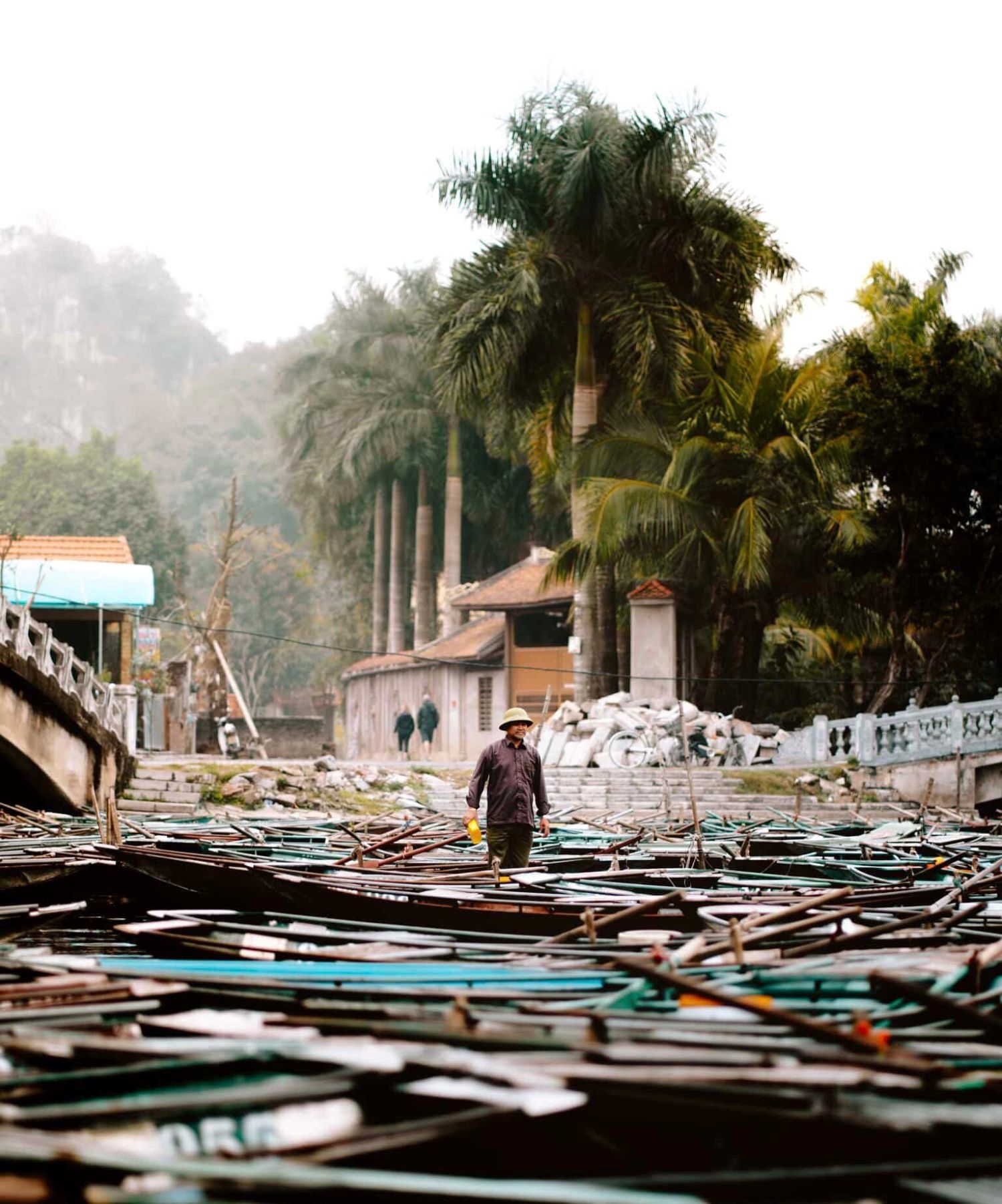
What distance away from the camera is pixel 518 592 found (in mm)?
39406

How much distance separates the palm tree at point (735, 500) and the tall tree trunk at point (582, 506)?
0.77 m

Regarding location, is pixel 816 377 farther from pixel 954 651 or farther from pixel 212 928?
pixel 212 928

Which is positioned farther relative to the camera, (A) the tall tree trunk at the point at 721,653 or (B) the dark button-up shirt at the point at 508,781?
(A) the tall tree trunk at the point at 721,653

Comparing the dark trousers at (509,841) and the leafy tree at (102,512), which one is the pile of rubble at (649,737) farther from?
the leafy tree at (102,512)

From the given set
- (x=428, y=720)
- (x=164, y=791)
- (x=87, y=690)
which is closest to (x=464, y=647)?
(x=428, y=720)

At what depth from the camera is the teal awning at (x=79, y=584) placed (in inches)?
1175

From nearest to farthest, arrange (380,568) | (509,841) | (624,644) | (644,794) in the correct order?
1. (509,841)
2. (644,794)
3. (624,644)
4. (380,568)

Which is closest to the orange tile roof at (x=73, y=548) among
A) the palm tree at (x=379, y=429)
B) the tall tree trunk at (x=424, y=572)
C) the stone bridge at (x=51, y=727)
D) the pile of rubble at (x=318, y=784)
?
the pile of rubble at (x=318, y=784)

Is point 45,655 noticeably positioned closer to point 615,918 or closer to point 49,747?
point 49,747

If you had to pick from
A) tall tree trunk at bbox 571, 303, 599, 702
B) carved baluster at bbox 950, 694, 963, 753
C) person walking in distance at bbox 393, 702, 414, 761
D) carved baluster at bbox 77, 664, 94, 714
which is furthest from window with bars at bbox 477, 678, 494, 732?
carved baluster at bbox 77, 664, 94, 714

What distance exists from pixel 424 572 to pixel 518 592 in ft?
38.5

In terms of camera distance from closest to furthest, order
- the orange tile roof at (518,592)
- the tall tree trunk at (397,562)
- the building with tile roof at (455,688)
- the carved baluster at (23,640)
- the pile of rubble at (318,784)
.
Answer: the carved baluster at (23,640) < the pile of rubble at (318,784) < the orange tile roof at (518,592) < the building with tile roof at (455,688) < the tall tree trunk at (397,562)

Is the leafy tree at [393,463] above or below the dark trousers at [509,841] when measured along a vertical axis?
above

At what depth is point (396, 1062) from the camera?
5.48 metres
